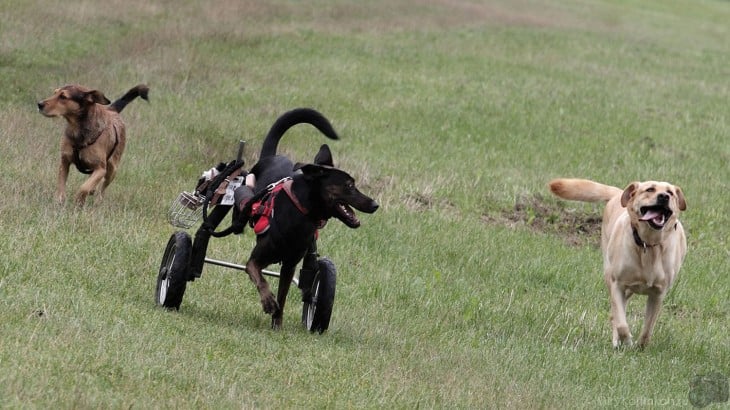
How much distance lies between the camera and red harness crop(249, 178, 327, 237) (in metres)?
7.16

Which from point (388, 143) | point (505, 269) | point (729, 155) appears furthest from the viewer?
point (729, 155)

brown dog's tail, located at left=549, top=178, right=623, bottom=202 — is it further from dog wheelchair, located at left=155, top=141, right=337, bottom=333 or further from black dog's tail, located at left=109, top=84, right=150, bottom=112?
black dog's tail, located at left=109, top=84, right=150, bottom=112

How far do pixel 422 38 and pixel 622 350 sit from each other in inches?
776

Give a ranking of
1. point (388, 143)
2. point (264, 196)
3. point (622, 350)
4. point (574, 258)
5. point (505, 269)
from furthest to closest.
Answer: point (388, 143), point (574, 258), point (505, 269), point (622, 350), point (264, 196)

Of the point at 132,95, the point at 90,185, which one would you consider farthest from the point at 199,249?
the point at 132,95

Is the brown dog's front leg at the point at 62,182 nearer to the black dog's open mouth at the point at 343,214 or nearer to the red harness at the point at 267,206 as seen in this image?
the red harness at the point at 267,206

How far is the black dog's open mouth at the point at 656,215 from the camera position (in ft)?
27.9

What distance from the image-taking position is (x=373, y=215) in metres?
12.2

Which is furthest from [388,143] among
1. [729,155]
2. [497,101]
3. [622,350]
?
[622,350]

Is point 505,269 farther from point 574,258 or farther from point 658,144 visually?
point 658,144

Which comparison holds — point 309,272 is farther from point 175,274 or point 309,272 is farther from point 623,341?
point 623,341

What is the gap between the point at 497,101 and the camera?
68.4 feet

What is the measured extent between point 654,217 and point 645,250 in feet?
1.42

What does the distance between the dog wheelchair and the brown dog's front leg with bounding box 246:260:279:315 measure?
0.94 feet
